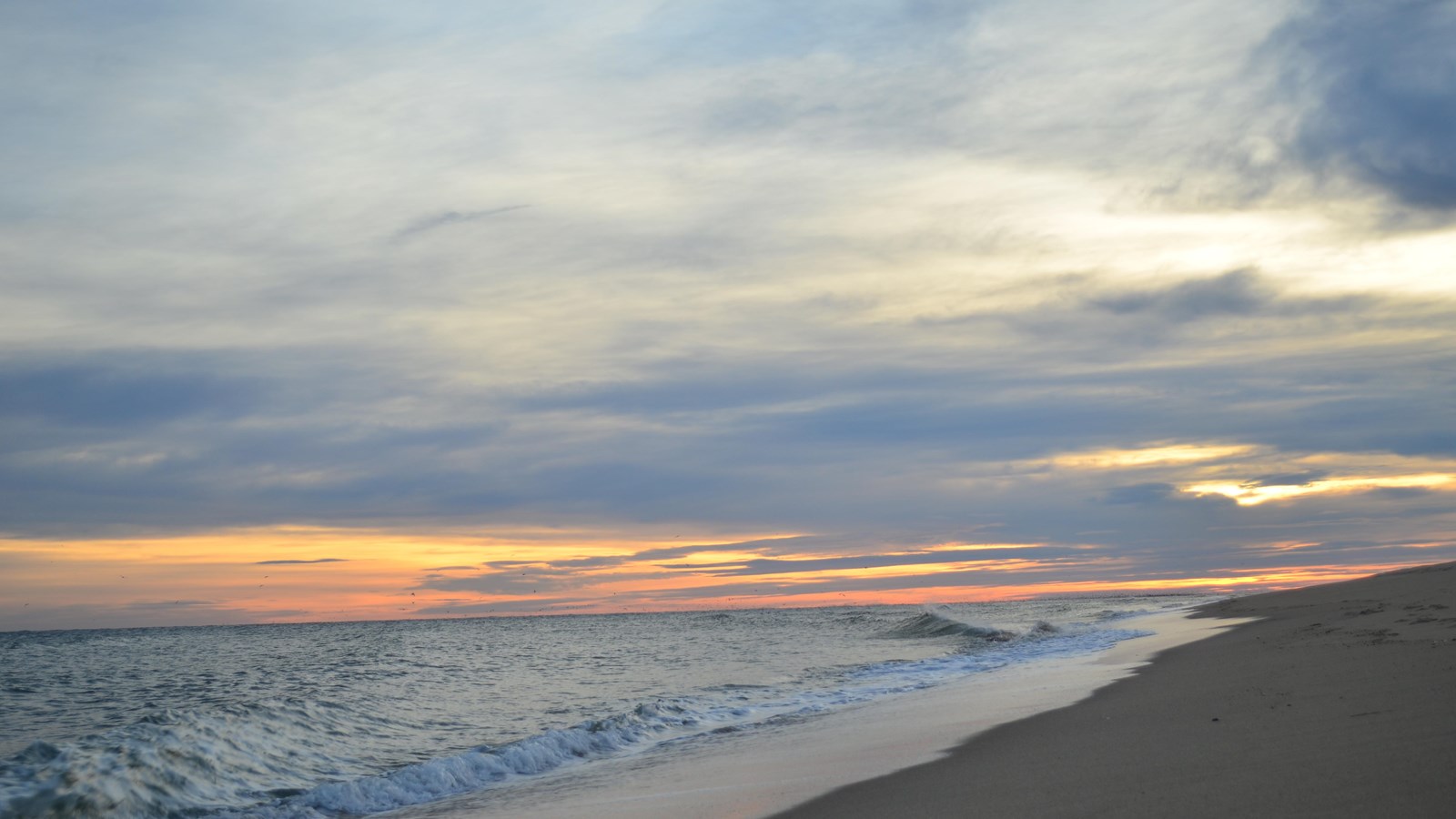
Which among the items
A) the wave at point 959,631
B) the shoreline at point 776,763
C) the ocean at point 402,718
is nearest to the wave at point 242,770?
the ocean at point 402,718

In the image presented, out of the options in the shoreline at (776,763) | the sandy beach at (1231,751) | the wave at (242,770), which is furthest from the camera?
the wave at (242,770)

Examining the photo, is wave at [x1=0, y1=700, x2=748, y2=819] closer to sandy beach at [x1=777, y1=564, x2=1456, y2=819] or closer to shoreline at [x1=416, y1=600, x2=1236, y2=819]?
shoreline at [x1=416, y1=600, x2=1236, y2=819]

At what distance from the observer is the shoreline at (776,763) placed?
8.83m

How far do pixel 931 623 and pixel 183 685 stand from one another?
35092 millimetres

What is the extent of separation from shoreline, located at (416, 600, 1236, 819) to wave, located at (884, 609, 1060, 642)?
2153 centimetres

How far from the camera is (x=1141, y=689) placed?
13.2 m

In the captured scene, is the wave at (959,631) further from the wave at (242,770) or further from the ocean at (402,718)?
the wave at (242,770)

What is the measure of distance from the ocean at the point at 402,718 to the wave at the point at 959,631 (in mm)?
1291

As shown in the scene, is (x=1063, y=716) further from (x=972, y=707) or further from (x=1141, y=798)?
(x=1141, y=798)

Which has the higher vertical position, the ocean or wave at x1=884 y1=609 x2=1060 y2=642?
the ocean

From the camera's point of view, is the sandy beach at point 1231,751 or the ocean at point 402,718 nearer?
the sandy beach at point 1231,751

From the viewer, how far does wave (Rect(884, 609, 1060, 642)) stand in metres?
37.8

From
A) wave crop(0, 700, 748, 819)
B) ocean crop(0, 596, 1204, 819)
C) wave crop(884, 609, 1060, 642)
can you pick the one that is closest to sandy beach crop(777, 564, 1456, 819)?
ocean crop(0, 596, 1204, 819)

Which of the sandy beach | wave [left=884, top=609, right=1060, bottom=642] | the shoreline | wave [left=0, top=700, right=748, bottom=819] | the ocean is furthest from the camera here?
wave [left=884, top=609, right=1060, bottom=642]
